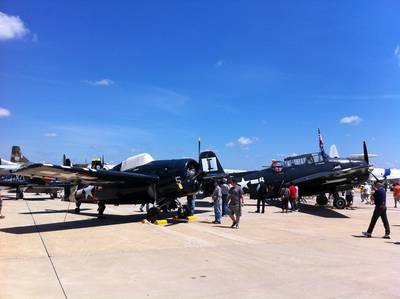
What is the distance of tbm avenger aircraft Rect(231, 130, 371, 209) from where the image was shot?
19695mm

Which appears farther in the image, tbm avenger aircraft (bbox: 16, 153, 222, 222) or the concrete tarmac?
tbm avenger aircraft (bbox: 16, 153, 222, 222)

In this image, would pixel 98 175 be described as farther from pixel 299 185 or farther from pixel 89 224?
pixel 299 185

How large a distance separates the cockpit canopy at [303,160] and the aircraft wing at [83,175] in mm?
11136

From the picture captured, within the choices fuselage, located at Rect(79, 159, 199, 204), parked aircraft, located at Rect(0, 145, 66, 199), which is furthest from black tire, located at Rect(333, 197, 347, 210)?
parked aircraft, located at Rect(0, 145, 66, 199)

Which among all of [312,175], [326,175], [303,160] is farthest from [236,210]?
[303,160]

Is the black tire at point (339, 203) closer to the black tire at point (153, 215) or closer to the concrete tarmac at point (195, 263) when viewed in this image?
the concrete tarmac at point (195, 263)

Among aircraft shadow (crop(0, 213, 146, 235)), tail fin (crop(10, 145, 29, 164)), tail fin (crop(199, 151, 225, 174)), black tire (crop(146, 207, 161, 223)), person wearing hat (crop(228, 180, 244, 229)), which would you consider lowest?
aircraft shadow (crop(0, 213, 146, 235))

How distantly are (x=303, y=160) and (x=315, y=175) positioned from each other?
1579mm

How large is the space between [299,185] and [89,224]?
12697mm

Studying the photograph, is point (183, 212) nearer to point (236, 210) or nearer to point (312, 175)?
point (236, 210)

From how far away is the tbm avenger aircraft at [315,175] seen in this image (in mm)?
19695

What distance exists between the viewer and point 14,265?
22.2 ft

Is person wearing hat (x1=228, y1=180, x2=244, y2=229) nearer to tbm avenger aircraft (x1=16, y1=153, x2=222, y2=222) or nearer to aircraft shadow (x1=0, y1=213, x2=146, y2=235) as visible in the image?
tbm avenger aircraft (x1=16, y1=153, x2=222, y2=222)

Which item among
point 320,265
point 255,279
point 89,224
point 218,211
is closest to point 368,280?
point 320,265
